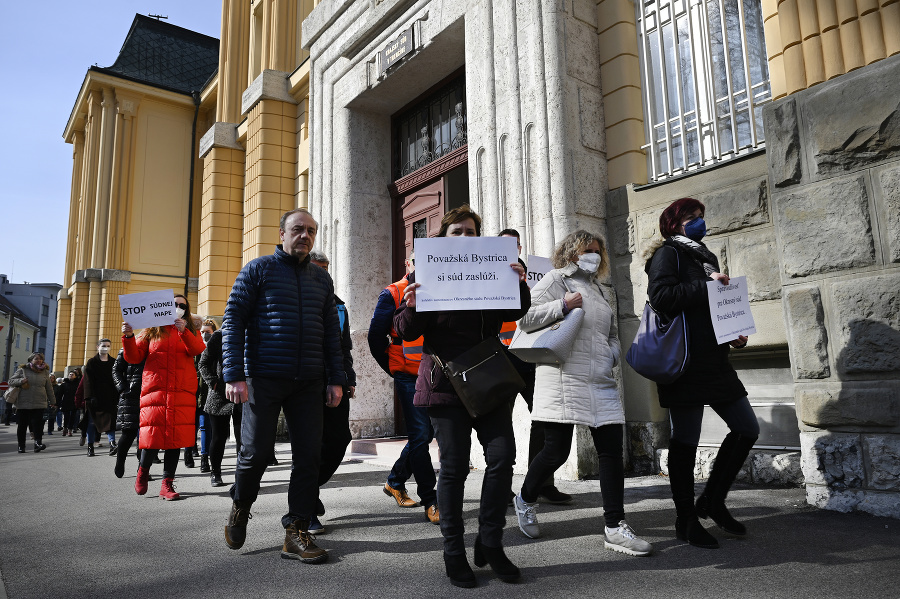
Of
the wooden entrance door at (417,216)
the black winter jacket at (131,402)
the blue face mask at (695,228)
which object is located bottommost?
the black winter jacket at (131,402)

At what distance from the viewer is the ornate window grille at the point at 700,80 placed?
5.50 meters

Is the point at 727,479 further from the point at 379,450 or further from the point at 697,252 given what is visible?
the point at 379,450

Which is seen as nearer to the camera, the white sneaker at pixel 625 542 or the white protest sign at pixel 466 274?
the white protest sign at pixel 466 274

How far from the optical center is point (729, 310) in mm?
3438

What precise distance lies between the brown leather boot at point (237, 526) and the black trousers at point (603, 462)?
156 cm

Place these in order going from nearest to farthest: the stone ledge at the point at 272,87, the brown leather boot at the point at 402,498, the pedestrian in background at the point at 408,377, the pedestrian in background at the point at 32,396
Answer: the pedestrian in background at the point at 408,377 < the brown leather boot at the point at 402,498 < the pedestrian in background at the point at 32,396 < the stone ledge at the point at 272,87

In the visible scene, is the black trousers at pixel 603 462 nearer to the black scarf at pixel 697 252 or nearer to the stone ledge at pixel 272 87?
the black scarf at pixel 697 252

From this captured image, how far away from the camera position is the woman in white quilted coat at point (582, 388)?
331 centimetres

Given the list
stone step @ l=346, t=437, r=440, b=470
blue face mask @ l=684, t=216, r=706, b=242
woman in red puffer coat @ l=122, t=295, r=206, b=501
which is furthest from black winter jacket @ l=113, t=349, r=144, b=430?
blue face mask @ l=684, t=216, r=706, b=242

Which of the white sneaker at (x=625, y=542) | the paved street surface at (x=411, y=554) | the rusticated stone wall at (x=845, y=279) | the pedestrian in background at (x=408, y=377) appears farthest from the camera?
the pedestrian in background at (x=408, y=377)

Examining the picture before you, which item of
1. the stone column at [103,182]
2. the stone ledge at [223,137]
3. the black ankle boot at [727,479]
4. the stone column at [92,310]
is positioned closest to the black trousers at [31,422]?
the stone ledge at [223,137]

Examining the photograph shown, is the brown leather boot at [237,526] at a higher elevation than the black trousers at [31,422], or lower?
lower

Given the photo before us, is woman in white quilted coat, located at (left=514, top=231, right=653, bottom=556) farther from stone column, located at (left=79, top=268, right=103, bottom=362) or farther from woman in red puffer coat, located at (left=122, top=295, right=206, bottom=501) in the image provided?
stone column, located at (left=79, top=268, right=103, bottom=362)

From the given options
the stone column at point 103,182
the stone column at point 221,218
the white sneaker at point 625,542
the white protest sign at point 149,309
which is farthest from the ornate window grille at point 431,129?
the stone column at point 103,182
